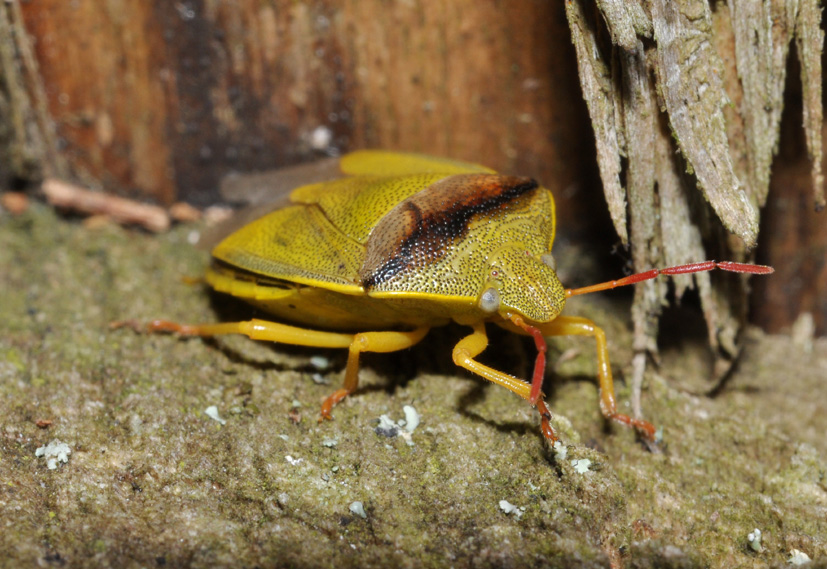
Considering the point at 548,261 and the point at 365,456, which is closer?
the point at 365,456

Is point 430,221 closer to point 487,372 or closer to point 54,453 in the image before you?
point 487,372

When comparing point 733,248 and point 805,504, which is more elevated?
point 733,248

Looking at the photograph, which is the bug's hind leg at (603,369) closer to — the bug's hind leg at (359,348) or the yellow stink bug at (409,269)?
the yellow stink bug at (409,269)

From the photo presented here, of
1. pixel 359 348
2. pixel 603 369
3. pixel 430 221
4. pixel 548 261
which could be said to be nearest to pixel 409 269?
pixel 430 221

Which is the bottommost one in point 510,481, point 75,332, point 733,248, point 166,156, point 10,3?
point 510,481

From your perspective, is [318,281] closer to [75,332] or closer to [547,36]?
[75,332]

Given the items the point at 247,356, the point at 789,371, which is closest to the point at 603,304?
the point at 789,371

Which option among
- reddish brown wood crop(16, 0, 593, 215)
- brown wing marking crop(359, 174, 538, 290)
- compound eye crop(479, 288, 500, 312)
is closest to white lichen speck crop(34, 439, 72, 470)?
brown wing marking crop(359, 174, 538, 290)
